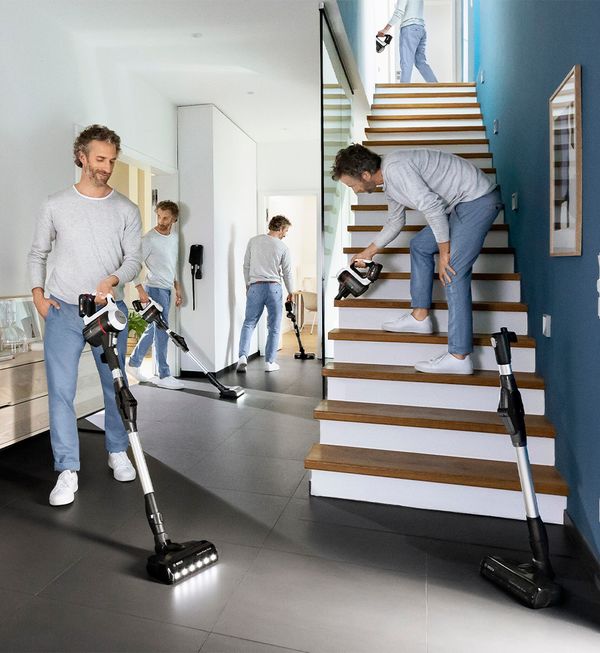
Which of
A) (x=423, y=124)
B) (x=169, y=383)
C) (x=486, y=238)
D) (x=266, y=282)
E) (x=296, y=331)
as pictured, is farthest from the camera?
(x=296, y=331)

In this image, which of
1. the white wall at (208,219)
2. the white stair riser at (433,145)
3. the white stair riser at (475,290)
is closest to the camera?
the white stair riser at (475,290)

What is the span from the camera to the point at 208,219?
19.4 ft

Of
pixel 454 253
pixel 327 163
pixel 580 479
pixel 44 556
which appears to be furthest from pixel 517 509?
pixel 327 163

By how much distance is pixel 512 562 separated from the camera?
78.3 inches

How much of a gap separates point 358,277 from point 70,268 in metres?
1.54

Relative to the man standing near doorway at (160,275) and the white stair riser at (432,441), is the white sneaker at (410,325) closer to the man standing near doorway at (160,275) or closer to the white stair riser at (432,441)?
the white stair riser at (432,441)

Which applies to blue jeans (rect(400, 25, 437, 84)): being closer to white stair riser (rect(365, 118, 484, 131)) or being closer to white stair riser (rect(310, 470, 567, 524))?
white stair riser (rect(365, 118, 484, 131))

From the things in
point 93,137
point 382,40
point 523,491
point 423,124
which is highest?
point 382,40

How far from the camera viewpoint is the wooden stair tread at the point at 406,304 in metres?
3.26

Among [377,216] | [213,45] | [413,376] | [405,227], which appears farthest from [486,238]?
[213,45]

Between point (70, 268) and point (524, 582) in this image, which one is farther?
point (70, 268)

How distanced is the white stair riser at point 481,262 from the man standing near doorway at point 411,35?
3810 millimetres

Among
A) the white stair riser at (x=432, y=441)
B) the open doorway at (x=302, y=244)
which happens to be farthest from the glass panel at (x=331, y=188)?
the open doorway at (x=302, y=244)

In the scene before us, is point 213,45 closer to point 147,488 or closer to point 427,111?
point 427,111
